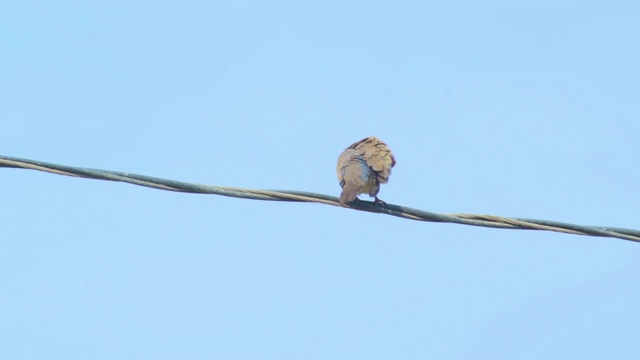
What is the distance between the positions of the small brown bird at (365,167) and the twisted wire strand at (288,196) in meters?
2.66

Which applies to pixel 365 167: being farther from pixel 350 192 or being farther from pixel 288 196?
pixel 288 196

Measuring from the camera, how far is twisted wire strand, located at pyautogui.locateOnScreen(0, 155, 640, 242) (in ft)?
23.9

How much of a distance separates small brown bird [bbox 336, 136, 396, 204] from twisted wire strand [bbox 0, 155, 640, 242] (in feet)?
8.72

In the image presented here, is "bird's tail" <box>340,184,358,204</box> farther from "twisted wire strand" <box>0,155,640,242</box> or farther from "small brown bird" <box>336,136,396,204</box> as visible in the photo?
"twisted wire strand" <box>0,155,640,242</box>

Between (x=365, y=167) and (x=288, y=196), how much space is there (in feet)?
12.2

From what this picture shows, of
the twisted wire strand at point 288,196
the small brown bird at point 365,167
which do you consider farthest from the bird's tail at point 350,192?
the twisted wire strand at point 288,196

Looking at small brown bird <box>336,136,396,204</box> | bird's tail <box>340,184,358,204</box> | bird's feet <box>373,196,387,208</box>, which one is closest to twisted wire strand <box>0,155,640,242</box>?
bird's feet <box>373,196,387,208</box>

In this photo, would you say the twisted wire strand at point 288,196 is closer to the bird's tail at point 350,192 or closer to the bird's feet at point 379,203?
the bird's feet at point 379,203

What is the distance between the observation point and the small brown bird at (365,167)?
10773mm

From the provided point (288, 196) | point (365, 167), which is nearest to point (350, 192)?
point (365, 167)

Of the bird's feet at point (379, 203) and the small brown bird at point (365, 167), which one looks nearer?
the bird's feet at point (379, 203)

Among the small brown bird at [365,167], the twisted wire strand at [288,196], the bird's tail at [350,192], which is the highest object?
the small brown bird at [365,167]

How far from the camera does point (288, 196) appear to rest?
762 centimetres

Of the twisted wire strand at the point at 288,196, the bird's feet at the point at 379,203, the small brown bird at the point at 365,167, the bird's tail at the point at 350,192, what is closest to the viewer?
the twisted wire strand at the point at 288,196
